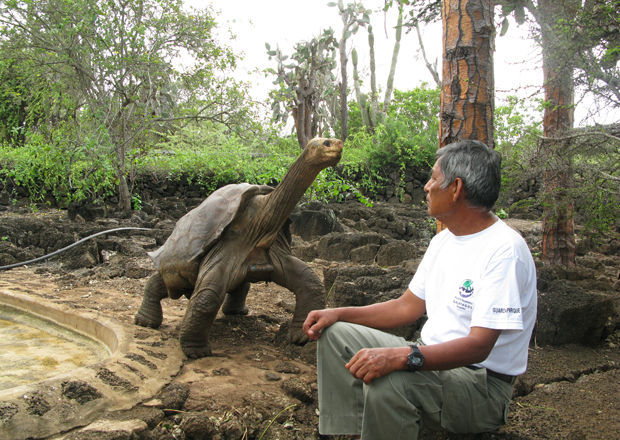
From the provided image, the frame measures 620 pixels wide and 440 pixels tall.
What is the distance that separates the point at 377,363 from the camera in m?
1.52

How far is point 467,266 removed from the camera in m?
1.70

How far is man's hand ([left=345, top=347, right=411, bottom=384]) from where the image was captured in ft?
4.98

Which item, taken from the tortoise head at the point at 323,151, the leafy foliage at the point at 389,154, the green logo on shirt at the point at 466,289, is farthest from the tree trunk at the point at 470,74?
the leafy foliage at the point at 389,154

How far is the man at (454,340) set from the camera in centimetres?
153

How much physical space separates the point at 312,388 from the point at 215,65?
23.6ft

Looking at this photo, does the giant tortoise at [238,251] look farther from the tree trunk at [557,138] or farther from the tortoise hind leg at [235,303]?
the tree trunk at [557,138]

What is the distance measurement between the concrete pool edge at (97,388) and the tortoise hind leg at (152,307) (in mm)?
144

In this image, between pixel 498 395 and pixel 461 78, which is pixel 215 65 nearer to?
pixel 461 78

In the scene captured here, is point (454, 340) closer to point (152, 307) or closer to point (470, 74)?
point (470, 74)

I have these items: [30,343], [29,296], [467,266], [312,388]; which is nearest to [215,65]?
[29,296]

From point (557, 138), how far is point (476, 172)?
255 centimetres

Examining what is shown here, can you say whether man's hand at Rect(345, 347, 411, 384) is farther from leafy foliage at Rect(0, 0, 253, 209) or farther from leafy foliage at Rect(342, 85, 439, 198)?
leafy foliage at Rect(342, 85, 439, 198)

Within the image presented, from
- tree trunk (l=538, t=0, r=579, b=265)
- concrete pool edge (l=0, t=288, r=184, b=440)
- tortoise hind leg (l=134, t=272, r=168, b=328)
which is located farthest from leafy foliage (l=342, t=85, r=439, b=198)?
concrete pool edge (l=0, t=288, r=184, b=440)

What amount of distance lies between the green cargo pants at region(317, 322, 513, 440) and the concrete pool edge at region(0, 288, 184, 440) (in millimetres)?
1029
